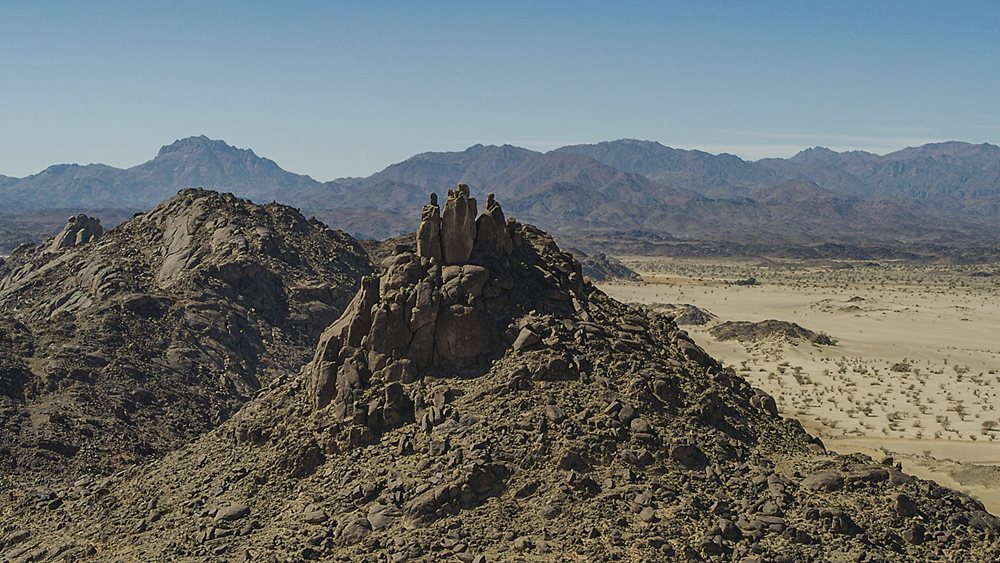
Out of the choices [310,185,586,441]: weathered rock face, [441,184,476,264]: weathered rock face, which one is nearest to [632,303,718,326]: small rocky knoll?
Result: [310,185,586,441]: weathered rock face

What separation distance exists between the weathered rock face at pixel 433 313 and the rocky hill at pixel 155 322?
55.8 ft

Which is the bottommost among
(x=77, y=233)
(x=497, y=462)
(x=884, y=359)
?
(x=884, y=359)

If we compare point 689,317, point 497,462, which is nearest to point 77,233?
point 497,462

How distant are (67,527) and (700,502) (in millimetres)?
17704

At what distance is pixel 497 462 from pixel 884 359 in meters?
57.2

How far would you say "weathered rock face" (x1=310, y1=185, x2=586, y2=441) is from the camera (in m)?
25.2

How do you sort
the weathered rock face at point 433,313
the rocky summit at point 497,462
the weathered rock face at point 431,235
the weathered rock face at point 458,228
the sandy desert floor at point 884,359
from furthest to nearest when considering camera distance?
the sandy desert floor at point 884,359
the weathered rock face at point 431,235
the weathered rock face at point 458,228
the weathered rock face at point 433,313
the rocky summit at point 497,462

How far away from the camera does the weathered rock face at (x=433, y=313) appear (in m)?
25.2

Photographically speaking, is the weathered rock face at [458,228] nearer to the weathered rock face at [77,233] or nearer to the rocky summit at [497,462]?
the rocky summit at [497,462]

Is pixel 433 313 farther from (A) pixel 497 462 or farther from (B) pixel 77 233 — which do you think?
(B) pixel 77 233

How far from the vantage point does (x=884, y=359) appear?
70.8 m

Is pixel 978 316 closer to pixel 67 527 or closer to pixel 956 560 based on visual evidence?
pixel 956 560

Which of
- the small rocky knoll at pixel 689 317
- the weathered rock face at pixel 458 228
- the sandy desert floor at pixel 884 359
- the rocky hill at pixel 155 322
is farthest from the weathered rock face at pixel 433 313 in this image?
the small rocky knoll at pixel 689 317

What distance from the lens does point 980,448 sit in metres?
41.7
